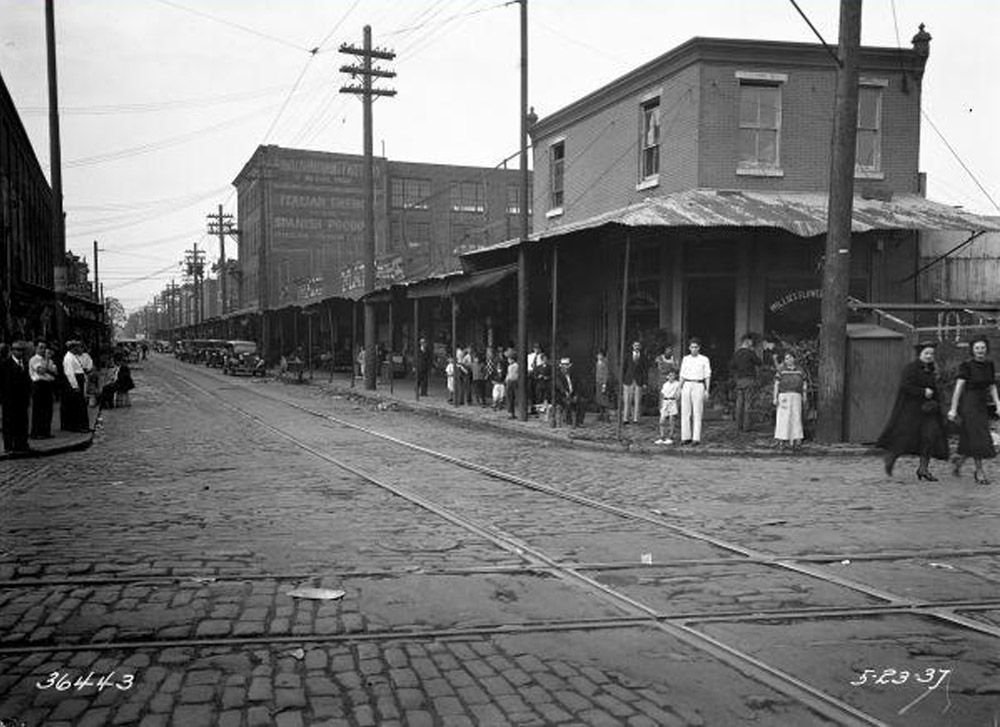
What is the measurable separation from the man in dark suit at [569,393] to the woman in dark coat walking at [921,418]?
6.94 metres

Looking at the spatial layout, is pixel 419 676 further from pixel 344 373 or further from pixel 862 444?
pixel 344 373

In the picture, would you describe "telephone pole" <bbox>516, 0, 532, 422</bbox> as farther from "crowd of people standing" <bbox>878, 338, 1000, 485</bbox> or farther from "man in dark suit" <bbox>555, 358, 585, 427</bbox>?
"crowd of people standing" <bbox>878, 338, 1000, 485</bbox>

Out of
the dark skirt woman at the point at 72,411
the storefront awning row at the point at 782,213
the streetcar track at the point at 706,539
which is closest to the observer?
the streetcar track at the point at 706,539

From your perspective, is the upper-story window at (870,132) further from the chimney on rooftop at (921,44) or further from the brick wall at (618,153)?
the brick wall at (618,153)

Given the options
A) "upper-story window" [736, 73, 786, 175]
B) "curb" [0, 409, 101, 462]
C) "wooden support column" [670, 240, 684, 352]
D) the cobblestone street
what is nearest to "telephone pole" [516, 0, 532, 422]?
"wooden support column" [670, 240, 684, 352]

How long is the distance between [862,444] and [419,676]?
447 inches

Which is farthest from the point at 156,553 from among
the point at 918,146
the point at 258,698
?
the point at 918,146

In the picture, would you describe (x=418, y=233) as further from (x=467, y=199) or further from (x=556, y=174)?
(x=556, y=174)

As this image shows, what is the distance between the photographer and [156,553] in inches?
255

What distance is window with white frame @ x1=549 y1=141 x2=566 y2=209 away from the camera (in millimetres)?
25483

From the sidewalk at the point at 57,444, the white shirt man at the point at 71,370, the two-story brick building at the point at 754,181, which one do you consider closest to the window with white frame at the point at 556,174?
the two-story brick building at the point at 754,181

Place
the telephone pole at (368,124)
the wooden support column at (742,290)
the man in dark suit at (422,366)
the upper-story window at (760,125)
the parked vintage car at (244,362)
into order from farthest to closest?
the parked vintage car at (244,362), the telephone pole at (368,124), the man in dark suit at (422,366), the upper-story window at (760,125), the wooden support column at (742,290)

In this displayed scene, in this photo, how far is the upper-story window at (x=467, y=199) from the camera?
6350 centimetres

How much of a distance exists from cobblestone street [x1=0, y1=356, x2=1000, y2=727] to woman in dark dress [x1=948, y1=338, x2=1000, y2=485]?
18.9 inches
